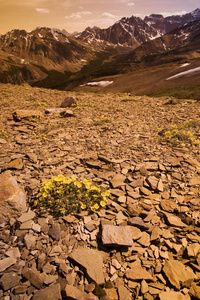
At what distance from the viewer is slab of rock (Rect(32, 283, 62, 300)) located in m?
3.17

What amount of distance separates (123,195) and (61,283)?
9.72 feet

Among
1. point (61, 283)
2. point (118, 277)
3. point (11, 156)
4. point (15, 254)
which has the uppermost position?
point (11, 156)

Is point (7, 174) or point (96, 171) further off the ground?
point (7, 174)

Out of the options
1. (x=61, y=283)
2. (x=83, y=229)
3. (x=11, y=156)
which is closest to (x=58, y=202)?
(x=83, y=229)

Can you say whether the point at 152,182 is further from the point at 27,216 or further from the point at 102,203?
the point at 27,216

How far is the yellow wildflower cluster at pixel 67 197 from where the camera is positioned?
5.02 m

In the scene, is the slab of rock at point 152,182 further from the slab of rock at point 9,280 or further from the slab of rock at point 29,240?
the slab of rock at point 9,280

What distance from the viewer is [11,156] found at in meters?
7.30

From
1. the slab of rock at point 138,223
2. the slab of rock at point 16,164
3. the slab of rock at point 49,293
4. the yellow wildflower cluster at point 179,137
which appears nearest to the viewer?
the slab of rock at point 49,293

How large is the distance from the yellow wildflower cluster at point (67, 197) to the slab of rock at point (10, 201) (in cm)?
41

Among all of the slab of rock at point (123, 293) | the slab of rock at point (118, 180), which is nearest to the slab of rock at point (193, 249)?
the slab of rock at point (123, 293)

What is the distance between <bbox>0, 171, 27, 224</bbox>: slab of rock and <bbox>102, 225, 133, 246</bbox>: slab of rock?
215 cm

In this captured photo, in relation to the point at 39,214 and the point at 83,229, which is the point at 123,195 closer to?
the point at 83,229

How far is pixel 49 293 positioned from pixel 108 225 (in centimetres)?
182
